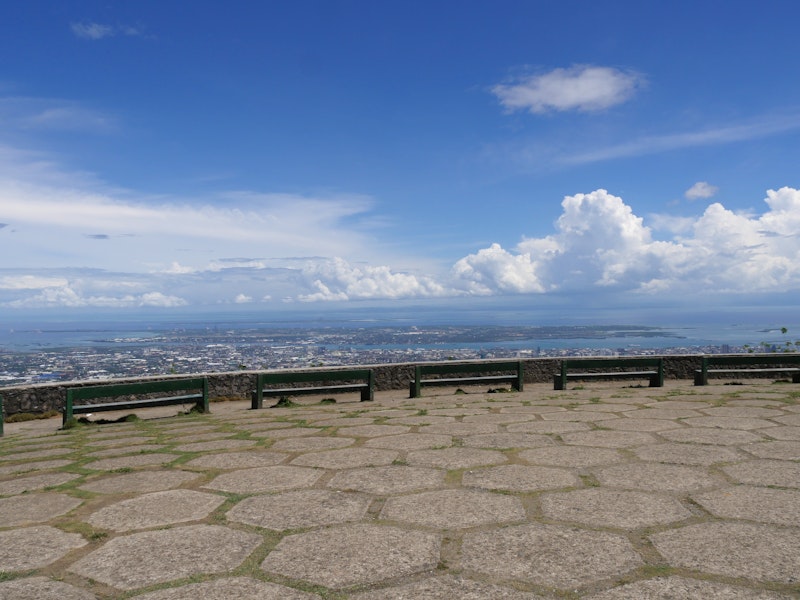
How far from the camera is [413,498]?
12.5ft

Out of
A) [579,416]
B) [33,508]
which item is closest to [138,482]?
[33,508]

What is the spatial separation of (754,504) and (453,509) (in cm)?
181

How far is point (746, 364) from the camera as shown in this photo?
11.3 m

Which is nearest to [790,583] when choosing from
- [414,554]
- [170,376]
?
[414,554]

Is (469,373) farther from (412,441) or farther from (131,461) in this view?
(131,461)

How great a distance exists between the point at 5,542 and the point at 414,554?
7.47 feet

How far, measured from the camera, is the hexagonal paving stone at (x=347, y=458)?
4.83 metres

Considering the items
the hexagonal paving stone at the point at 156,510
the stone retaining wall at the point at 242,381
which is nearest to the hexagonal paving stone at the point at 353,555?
the hexagonal paving stone at the point at 156,510

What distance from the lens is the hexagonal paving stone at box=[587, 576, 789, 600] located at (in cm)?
236

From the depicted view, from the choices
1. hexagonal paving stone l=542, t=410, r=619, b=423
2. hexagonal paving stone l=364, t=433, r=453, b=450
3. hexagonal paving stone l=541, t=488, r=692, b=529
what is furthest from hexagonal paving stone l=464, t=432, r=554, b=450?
hexagonal paving stone l=541, t=488, r=692, b=529

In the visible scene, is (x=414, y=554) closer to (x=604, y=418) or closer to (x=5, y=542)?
(x=5, y=542)

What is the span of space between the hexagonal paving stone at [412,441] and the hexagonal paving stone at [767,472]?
238cm

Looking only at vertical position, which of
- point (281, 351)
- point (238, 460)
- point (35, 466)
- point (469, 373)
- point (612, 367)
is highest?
point (612, 367)

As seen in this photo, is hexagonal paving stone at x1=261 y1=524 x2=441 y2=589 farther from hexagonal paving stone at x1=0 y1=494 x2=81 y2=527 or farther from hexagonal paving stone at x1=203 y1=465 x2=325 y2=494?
hexagonal paving stone at x1=0 y1=494 x2=81 y2=527
